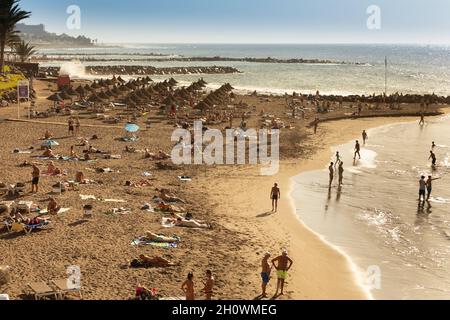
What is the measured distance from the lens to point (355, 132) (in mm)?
36406

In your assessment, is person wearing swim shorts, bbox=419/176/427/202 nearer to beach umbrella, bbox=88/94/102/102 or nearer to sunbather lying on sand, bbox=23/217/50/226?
sunbather lying on sand, bbox=23/217/50/226

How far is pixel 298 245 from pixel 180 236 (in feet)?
11.3

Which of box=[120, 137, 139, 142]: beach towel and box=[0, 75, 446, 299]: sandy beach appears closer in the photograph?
box=[0, 75, 446, 299]: sandy beach

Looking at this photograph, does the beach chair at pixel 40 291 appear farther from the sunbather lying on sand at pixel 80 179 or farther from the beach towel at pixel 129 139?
the beach towel at pixel 129 139

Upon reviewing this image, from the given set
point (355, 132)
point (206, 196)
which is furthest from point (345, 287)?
point (355, 132)

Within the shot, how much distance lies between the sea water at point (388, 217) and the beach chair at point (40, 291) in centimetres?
712

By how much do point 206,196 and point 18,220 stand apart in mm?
7073

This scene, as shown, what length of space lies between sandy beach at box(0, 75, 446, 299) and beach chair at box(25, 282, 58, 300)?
0.30 meters

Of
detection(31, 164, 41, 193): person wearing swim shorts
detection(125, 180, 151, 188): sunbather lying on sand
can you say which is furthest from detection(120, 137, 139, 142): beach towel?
detection(31, 164, 41, 193): person wearing swim shorts

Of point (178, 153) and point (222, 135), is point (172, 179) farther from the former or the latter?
point (222, 135)

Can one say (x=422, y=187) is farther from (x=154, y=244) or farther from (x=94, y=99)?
(x=94, y=99)

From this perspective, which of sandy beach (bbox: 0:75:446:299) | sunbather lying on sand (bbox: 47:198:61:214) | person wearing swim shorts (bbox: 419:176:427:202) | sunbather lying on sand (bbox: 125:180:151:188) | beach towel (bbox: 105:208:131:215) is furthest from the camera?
sunbather lying on sand (bbox: 125:180:151:188)

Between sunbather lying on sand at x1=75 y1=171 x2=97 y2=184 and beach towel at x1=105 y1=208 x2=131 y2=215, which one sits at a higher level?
sunbather lying on sand at x1=75 y1=171 x2=97 y2=184

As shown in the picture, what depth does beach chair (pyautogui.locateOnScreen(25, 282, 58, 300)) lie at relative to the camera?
33.0 ft
